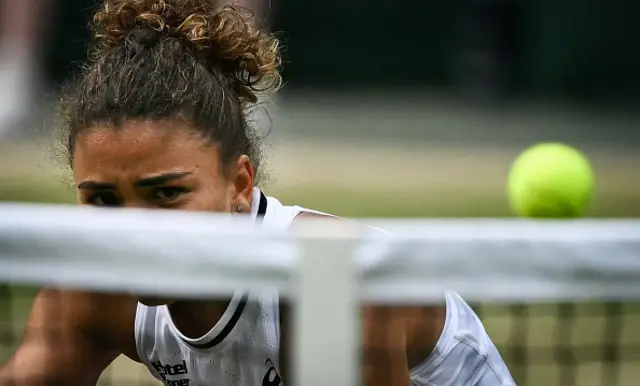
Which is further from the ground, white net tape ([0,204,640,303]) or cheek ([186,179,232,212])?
cheek ([186,179,232,212])

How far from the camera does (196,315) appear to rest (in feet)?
8.14

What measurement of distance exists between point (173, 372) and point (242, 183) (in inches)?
18.8

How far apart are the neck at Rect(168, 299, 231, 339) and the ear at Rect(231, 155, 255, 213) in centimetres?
20

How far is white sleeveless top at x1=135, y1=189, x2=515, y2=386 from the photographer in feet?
7.81

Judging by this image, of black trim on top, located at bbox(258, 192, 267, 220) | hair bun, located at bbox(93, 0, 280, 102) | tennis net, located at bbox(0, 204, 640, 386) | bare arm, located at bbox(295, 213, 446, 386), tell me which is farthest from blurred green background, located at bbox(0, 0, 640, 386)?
tennis net, located at bbox(0, 204, 640, 386)

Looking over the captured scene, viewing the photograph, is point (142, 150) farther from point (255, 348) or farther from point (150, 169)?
point (255, 348)

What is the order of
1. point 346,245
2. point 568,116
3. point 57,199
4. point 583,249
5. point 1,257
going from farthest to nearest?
point 568,116 → point 57,199 → point 1,257 → point 583,249 → point 346,245

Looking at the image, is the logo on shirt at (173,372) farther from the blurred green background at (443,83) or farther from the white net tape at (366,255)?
the blurred green background at (443,83)

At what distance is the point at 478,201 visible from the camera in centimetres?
789

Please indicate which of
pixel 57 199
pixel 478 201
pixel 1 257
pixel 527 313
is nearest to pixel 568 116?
pixel 478 201

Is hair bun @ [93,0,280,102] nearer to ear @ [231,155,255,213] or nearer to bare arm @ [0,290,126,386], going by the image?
ear @ [231,155,255,213]

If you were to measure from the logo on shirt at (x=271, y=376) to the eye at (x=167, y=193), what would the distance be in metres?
0.43

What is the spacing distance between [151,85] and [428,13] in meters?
9.69

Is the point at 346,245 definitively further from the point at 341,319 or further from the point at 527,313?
the point at 527,313
